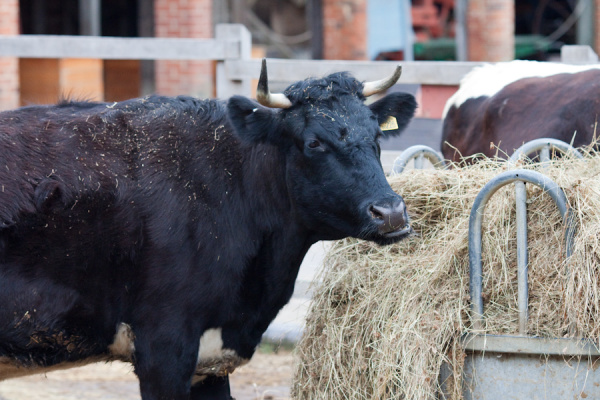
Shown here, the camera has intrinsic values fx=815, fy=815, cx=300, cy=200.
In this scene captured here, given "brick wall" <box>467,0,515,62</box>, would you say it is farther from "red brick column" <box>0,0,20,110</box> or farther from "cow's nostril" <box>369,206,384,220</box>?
"cow's nostril" <box>369,206,384,220</box>

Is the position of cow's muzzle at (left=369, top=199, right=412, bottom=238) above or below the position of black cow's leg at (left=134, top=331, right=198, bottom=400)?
above

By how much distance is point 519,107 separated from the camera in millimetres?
5641

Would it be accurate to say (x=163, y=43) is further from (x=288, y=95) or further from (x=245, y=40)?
(x=288, y=95)

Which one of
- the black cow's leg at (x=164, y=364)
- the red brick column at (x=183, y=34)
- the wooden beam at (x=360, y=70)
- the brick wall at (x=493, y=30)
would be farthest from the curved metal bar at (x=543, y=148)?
the brick wall at (x=493, y=30)

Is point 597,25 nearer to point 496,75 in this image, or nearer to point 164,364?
point 496,75

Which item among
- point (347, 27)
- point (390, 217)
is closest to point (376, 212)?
point (390, 217)

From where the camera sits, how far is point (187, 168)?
12.2ft

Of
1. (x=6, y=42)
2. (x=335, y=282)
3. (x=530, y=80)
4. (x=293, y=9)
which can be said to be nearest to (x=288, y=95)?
(x=335, y=282)

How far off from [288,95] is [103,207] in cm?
97

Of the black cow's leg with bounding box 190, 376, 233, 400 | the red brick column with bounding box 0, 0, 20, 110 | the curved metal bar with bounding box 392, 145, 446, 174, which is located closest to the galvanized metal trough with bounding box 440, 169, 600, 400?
the curved metal bar with bounding box 392, 145, 446, 174

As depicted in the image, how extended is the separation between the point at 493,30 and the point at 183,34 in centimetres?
468

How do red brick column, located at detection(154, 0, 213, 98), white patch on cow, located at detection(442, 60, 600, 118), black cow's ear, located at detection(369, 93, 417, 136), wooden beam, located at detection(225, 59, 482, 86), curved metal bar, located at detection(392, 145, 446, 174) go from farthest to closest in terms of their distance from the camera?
1. red brick column, located at detection(154, 0, 213, 98)
2. wooden beam, located at detection(225, 59, 482, 86)
3. white patch on cow, located at detection(442, 60, 600, 118)
4. curved metal bar, located at detection(392, 145, 446, 174)
5. black cow's ear, located at detection(369, 93, 417, 136)

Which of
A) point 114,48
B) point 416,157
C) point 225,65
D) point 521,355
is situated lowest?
point 521,355

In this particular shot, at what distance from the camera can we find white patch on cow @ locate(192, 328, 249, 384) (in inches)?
142
